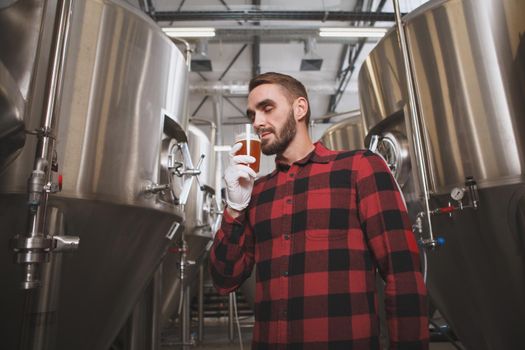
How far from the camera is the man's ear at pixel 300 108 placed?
138cm

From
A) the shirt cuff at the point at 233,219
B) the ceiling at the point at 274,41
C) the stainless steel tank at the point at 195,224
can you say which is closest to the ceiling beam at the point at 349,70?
the ceiling at the point at 274,41

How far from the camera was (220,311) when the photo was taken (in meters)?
7.29

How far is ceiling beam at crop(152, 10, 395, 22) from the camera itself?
531 cm

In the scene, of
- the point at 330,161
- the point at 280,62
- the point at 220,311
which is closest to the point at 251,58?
the point at 280,62

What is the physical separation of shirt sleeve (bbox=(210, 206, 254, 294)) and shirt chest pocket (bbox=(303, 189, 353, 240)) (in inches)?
10.2

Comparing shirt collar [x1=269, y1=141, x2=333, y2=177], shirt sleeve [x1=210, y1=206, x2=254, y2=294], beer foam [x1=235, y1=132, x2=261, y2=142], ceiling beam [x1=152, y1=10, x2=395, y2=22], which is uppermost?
ceiling beam [x1=152, y1=10, x2=395, y2=22]

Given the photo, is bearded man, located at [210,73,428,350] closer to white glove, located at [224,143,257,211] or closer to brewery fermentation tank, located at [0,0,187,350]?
white glove, located at [224,143,257,211]

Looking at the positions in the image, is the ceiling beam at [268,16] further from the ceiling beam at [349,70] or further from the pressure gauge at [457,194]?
the pressure gauge at [457,194]

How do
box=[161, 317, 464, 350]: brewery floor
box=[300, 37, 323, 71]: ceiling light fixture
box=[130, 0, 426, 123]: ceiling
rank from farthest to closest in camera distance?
box=[300, 37, 323, 71]: ceiling light fixture, box=[130, 0, 426, 123]: ceiling, box=[161, 317, 464, 350]: brewery floor

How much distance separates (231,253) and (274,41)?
6004 mm

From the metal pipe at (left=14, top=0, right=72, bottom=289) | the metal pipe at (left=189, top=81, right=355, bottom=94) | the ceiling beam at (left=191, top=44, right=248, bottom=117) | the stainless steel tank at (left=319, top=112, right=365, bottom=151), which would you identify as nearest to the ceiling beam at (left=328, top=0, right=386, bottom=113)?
the metal pipe at (left=189, top=81, right=355, bottom=94)

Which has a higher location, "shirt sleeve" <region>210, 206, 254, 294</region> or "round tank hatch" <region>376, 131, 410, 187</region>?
"round tank hatch" <region>376, 131, 410, 187</region>

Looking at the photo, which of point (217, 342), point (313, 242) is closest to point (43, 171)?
point (313, 242)

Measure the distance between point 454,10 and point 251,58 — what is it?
247 inches
